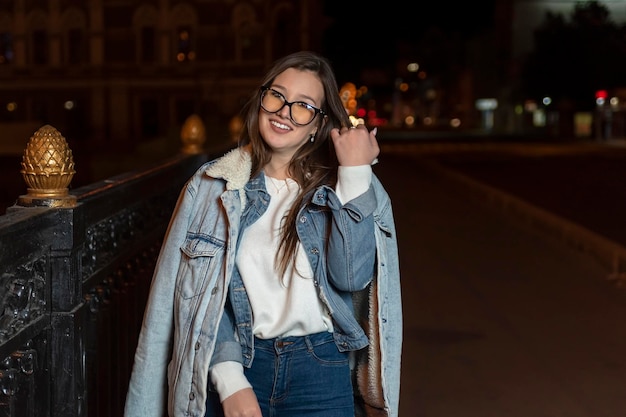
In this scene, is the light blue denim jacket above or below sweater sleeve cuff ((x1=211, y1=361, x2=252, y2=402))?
above

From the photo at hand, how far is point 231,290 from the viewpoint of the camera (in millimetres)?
2949

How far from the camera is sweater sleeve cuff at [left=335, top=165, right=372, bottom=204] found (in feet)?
9.68

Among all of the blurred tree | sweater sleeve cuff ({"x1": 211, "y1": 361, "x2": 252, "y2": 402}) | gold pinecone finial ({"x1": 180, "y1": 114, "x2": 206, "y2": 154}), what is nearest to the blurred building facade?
the blurred tree

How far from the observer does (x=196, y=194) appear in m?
3.13

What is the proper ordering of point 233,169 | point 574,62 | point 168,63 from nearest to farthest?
point 233,169
point 168,63
point 574,62

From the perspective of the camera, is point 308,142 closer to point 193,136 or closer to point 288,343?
point 288,343

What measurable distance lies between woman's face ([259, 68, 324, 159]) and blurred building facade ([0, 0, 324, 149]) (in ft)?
157

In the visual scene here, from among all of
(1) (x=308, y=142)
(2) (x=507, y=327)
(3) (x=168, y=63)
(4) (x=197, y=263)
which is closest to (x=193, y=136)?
(2) (x=507, y=327)

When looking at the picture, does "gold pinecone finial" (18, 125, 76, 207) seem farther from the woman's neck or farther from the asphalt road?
the asphalt road

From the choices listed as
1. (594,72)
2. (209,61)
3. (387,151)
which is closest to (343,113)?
(387,151)

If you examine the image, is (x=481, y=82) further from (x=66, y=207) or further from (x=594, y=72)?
(x=66, y=207)

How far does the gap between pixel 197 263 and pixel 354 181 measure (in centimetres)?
53

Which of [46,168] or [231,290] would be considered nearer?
[231,290]

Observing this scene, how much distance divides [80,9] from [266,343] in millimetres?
53128
